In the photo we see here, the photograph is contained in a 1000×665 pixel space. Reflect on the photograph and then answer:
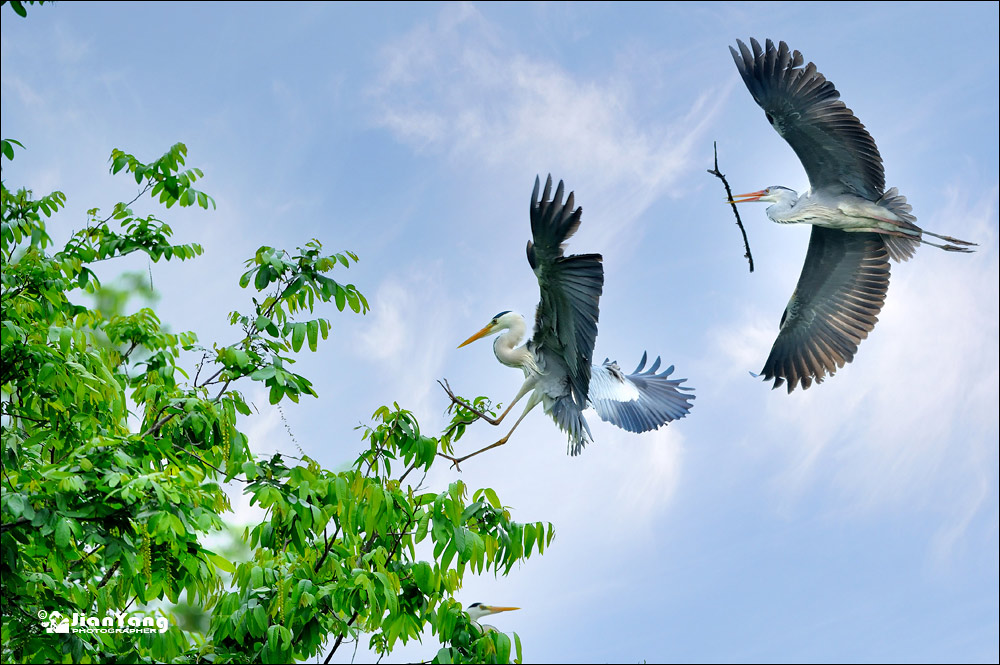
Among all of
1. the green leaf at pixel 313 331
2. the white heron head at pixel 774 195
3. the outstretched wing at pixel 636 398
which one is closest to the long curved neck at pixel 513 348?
the outstretched wing at pixel 636 398

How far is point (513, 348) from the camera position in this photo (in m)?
5.73

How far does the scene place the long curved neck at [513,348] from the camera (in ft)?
18.4

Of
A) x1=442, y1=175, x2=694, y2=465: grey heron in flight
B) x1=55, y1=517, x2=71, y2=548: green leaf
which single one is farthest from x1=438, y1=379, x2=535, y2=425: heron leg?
x1=55, y1=517, x2=71, y2=548: green leaf

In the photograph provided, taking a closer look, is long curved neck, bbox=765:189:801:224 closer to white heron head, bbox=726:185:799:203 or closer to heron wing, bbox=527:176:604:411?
white heron head, bbox=726:185:799:203

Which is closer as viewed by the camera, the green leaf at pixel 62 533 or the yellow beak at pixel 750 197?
the green leaf at pixel 62 533

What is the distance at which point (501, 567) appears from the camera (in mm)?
4297

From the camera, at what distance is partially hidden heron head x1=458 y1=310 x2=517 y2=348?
5.88m

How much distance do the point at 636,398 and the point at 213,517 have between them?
3.64 metres

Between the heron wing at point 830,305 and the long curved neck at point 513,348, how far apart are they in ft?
8.79

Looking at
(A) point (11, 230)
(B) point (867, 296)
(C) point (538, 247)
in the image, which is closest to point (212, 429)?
(C) point (538, 247)

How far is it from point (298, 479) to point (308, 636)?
704 millimetres

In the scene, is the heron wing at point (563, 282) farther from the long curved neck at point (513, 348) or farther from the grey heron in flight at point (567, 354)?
the long curved neck at point (513, 348)

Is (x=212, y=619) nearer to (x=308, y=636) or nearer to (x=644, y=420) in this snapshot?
(x=308, y=636)

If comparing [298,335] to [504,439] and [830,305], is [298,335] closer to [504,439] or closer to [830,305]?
[504,439]
